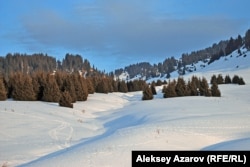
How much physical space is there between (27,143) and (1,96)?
65.7ft

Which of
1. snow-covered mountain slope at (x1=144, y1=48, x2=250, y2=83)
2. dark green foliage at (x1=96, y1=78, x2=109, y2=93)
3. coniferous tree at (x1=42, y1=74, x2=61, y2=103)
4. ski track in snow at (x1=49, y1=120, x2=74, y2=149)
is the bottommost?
ski track in snow at (x1=49, y1=120, x2=74, y2=149)

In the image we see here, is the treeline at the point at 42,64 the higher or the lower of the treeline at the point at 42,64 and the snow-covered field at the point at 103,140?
the higher

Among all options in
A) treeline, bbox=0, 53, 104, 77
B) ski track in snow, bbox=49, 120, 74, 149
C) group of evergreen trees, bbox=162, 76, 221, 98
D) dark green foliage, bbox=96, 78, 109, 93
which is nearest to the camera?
ski track in snow, bbox=49, 120, 74, 149

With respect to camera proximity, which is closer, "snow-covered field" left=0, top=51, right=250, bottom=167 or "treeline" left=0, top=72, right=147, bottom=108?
"snow-covered field" left=0, top=51, right=250, bottom=167

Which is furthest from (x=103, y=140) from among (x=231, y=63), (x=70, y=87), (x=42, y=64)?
(x=42, y=64)

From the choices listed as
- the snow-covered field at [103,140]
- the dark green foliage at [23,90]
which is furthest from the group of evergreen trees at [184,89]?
the snow-covered field at [103,140]

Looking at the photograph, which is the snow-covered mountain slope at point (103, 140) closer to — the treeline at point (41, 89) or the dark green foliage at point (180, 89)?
the treeline at point (41, 89)

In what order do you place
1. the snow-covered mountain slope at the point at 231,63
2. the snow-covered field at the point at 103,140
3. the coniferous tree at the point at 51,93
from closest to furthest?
1. the snow-covered field at the point at 103,140
2. the coniferous tree at the point at 51,93
3. the snow-covered mountain slope at the point at 231,63

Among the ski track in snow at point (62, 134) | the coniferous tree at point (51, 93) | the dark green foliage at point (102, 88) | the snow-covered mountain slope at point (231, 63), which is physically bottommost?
the ski track in snow at point (62, 134)

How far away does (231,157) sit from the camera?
25.8ft

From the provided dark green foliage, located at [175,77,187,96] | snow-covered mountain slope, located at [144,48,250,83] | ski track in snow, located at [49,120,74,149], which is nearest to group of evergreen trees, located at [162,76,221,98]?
dark green foliage, located at [175,77,187,96]

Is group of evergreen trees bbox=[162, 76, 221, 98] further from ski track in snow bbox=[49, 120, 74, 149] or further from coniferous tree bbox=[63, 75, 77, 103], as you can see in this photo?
ski track in snow bbox=[49, 120, 74, 149]

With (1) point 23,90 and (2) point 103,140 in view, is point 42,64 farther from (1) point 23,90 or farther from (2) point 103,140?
(2) point 103,140

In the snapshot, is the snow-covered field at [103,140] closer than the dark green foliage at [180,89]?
Yes
